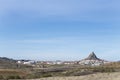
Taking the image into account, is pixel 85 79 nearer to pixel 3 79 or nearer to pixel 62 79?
pixel 62 79

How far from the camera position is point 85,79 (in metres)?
34.2

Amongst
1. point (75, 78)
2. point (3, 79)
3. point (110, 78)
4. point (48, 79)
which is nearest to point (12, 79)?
point (3, 79)

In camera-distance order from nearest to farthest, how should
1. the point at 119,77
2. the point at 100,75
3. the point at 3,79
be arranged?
the point at 119,77, the point at 100,75, the point at 3,79

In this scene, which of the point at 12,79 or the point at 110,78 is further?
the point at 12,79

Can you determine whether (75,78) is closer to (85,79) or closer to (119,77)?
(85,79)

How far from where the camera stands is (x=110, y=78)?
33.3 m

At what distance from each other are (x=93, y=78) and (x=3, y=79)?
11104 mm

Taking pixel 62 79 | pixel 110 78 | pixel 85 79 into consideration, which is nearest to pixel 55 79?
pixel 62 79

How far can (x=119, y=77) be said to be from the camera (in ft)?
109

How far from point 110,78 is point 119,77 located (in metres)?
0.89

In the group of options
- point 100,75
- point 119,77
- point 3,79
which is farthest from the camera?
point 3,79

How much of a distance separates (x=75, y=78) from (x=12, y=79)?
860cm

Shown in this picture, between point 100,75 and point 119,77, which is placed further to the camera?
point 100,75

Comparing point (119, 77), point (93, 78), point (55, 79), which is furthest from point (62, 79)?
point (119, 77)
